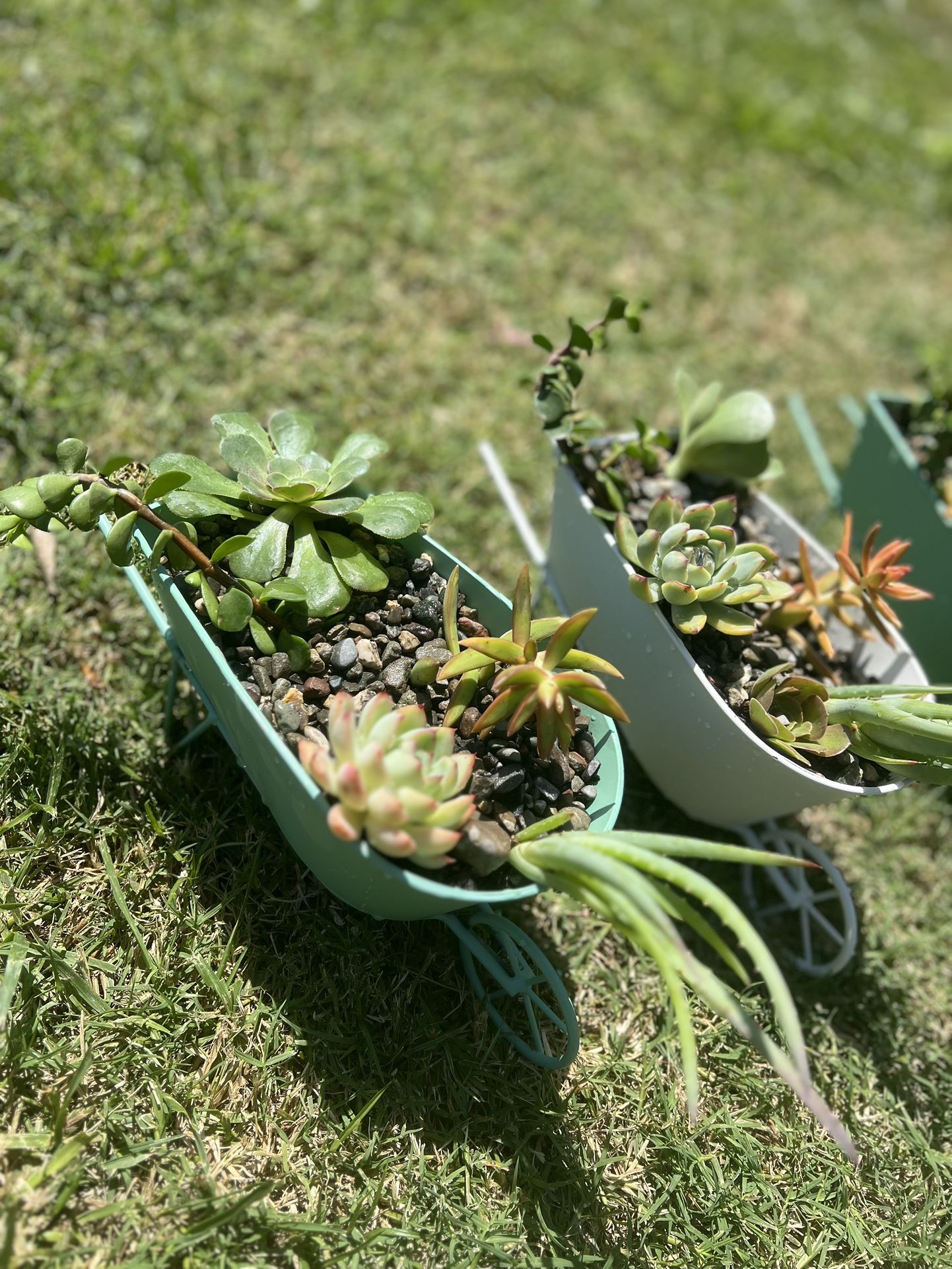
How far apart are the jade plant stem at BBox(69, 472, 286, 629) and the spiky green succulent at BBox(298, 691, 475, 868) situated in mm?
274

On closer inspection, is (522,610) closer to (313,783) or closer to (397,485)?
(313,783)

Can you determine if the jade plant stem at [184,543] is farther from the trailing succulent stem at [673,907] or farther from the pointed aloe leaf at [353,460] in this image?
the trailing succulent stem at [673,907]

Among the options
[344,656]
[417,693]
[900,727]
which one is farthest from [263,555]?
[900,727]

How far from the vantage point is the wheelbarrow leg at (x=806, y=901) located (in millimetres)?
1772

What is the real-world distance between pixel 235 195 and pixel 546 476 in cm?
115

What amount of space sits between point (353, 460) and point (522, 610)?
371 mm

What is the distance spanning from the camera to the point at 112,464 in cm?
Result: 142

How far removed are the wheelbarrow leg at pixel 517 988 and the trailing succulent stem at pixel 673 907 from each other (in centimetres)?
22

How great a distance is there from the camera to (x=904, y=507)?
2.18 m

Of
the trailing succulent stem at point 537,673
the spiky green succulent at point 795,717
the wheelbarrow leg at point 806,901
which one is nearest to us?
the trailing succulent stem at point 537,673

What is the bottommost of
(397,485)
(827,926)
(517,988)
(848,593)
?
(827,926)

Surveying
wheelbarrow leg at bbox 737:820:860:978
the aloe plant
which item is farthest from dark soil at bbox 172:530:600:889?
wheelbarrow leg at bbox 737:820:860:978

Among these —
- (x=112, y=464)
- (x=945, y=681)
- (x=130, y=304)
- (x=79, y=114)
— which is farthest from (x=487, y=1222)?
(x=79, y=114)

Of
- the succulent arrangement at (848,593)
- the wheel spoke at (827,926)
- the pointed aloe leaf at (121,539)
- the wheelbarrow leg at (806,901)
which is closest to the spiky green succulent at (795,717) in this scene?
the succulent arrangement at (848,593)
